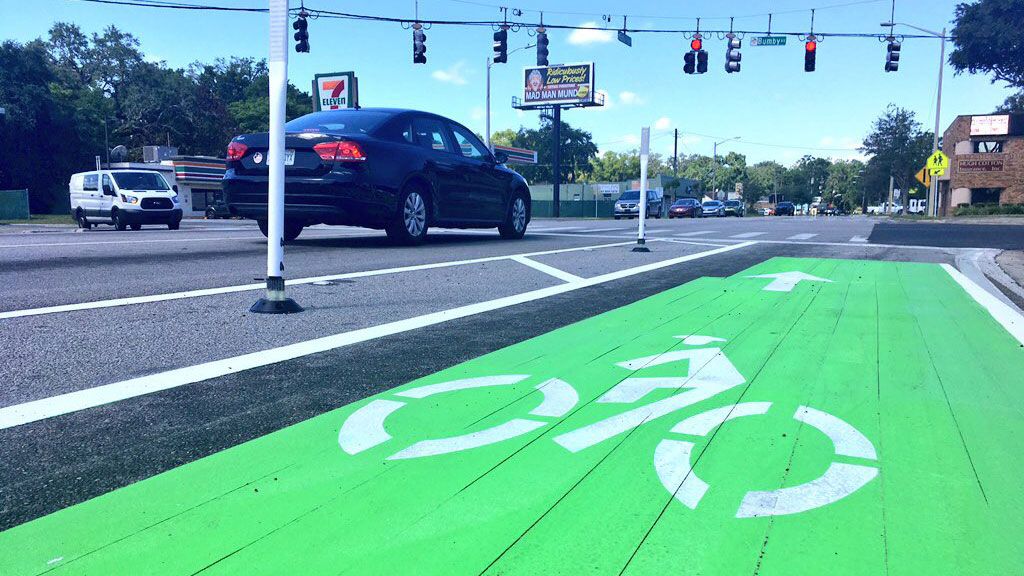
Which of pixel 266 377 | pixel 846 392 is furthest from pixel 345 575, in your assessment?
pixel 846 392

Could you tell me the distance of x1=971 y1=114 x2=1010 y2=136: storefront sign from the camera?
53.2 m

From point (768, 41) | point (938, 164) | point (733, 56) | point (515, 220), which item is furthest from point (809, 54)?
point (515, 220)

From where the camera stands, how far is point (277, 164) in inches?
184

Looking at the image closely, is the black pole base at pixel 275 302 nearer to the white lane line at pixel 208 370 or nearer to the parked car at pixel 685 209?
the white lane line at pixel 208 370

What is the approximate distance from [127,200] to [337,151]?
42.3 ft

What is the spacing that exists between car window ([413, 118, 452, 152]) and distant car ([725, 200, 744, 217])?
4933cm

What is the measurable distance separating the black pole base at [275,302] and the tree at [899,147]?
81.5m

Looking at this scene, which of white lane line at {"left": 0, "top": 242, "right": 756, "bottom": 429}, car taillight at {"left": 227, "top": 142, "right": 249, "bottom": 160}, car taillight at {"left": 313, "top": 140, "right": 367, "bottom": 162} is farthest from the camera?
car taillight at {"left": 227, "top": 142, "right": 249, "bottom": 160}

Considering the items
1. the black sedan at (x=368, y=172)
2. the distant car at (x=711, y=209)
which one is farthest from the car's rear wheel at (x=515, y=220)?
the distant car at (x=711, y=209)

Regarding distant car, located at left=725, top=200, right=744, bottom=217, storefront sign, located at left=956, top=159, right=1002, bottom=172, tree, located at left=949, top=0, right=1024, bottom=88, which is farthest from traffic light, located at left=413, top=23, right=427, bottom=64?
storefront sign, located at left=956, top=159, right=1002, bottom=172

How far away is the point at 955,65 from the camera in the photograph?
5147cm

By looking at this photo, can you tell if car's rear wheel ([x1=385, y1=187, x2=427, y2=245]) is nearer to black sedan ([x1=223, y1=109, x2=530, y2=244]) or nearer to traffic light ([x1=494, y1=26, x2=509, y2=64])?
black sedan ([x1=223, y1=109, x2=530, y2=244])

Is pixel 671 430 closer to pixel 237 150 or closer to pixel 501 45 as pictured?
pixel 237 150

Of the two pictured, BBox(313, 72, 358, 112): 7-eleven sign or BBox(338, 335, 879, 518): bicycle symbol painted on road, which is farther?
BBox(313, 72, 358, 112): 7-eleven sign
